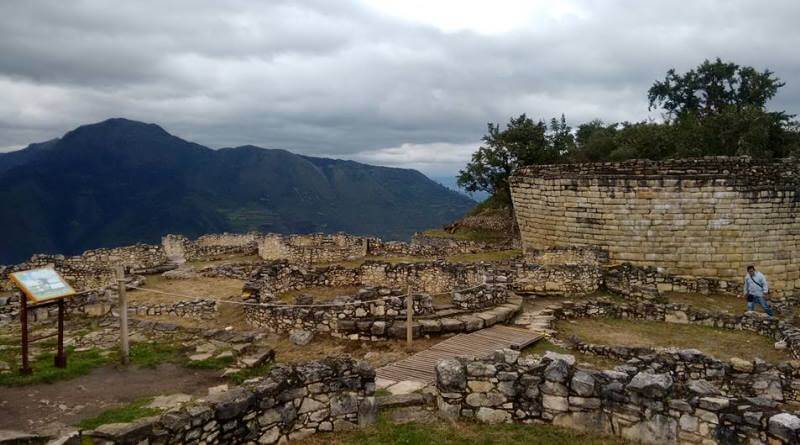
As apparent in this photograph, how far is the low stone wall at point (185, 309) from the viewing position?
15531mm

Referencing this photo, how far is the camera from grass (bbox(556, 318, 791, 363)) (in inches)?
491

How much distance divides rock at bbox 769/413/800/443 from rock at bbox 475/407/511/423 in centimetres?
330

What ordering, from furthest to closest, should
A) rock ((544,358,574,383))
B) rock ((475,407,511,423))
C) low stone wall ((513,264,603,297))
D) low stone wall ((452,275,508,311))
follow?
low stone wall ((513,264,603,297)) → low stone wall ((452,275,508,311)) → rock ((475,407,511,423)) → rock ((544,358,574,383))

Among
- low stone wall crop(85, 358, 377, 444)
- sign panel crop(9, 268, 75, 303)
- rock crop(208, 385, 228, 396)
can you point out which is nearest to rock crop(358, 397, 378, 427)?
low stone wall crop(85, 358, 377, 444)

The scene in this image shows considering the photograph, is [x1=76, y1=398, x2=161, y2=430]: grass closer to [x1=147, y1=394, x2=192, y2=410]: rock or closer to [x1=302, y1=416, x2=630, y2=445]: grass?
[x1=147, y1=394, x2=192, y2=410]: rock

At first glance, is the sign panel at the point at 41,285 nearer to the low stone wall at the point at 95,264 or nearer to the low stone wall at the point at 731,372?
the low stone wall at the point at 731,372

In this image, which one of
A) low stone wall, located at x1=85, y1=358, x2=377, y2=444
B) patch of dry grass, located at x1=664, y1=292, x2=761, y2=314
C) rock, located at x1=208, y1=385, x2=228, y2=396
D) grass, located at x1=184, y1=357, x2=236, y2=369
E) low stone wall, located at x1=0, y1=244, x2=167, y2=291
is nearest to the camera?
low stone wall, located at x1=85, y1=358, x2=377, y2=444

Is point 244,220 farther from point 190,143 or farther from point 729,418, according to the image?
point 729,418

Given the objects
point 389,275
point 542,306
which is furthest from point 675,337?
point 389,275

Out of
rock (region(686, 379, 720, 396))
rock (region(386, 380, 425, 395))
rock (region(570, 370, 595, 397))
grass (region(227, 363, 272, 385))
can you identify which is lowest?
rock (region(386, 380, 425, 395))

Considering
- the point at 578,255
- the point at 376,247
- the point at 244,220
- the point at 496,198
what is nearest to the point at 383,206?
the point at 244,220

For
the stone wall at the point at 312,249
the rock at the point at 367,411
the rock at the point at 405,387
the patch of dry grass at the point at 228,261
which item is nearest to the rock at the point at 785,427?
the rock at the point at 405,387

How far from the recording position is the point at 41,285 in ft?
32.0

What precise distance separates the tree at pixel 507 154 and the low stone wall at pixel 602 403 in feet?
92.2
